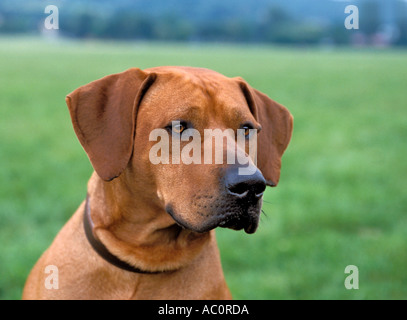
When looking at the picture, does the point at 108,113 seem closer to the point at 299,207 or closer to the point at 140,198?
the point at 140,198

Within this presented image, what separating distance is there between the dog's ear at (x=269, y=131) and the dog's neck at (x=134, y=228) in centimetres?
64

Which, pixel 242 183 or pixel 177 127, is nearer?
pixel 242 183

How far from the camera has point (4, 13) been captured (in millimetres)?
80812

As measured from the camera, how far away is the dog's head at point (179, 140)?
2.86m

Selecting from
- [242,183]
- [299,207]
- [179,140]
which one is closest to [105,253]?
[179,140]

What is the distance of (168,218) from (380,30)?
7395 centimetres

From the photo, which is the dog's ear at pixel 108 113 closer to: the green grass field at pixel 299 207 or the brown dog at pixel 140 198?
the brown dog at pixel 140 198

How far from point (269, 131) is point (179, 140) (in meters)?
0.80

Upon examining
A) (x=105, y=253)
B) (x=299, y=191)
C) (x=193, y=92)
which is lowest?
(x=299, y=191)

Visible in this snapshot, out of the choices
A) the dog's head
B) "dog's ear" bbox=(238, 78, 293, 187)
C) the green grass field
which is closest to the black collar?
the dog's head

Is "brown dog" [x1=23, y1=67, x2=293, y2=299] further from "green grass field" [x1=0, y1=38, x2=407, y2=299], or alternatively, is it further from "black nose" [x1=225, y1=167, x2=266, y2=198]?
"green grass field" [x1=0, y1=38, x2=407, y2=299]

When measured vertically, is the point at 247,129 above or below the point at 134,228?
above

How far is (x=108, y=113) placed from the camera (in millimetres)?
3215

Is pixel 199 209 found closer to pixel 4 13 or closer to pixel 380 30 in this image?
pixel 380 30
